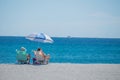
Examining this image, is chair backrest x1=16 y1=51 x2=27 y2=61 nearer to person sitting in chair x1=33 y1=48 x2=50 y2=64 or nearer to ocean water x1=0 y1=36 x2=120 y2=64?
person sitting in chair x1=33 y1=48 x2=50 y2=64

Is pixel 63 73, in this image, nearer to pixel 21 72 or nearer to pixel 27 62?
pixel 21 72

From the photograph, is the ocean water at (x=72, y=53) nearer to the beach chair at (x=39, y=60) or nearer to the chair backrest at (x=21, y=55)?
the chair backrest at (x=21, y=55)

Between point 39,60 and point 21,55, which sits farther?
point 21,55

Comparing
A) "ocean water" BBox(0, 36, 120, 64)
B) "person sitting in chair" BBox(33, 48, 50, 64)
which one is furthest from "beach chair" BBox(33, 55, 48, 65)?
"ocean water" BBox(0, 36, 120, 64)

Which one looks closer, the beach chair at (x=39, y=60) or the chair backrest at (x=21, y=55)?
the beach chair at (x=39, y=60)

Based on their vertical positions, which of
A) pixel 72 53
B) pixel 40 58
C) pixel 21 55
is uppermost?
pixel 21 55

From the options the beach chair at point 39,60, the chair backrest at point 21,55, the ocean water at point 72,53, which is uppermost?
the chair backrest at point 21,55

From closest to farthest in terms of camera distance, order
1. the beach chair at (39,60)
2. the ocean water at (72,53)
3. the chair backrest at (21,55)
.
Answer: the beach chair at (39,60), the chair backrest at (21,55), the ocean water at (72,53)

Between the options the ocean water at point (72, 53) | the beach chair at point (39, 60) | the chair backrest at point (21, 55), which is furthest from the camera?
the ocean water at point (72, 53)

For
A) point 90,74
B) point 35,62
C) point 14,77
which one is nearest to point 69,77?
point 90,74

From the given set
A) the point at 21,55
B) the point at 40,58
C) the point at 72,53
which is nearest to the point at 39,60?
the point at 40,58

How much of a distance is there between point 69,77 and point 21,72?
238 cm

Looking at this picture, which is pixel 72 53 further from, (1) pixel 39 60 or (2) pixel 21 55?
(1) pixel 39 60

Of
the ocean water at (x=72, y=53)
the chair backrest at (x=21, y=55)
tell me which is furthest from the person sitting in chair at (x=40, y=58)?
the ocean water at (x=72, y=53)
